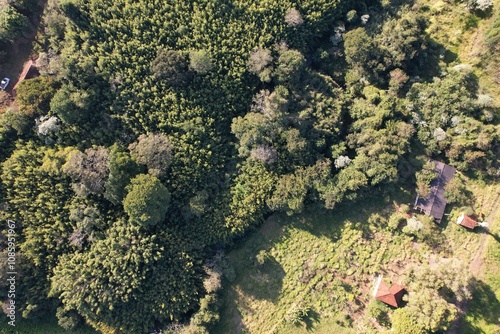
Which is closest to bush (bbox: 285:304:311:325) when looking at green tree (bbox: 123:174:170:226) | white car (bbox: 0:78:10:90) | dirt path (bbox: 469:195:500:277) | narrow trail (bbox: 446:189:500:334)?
narrow trail (bbox: 446:189:500:334)

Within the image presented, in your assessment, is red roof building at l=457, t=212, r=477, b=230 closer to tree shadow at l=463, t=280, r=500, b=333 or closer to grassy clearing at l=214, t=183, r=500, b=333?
grassy clearing at l=214, t=183, r=500, b=333

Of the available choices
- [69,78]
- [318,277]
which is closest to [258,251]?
[318,277]

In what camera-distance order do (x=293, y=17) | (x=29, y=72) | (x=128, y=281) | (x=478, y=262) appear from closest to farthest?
(x=128, y=281) → (x=478, y=262) → (x=293, y=17) → (x=29, y=72)

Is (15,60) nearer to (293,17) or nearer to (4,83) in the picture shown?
(4,83)

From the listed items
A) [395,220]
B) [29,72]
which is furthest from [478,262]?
[29,72]

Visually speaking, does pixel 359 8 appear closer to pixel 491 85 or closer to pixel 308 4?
pixel 308 4

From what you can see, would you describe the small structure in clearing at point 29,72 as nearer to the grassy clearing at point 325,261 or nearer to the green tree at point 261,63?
Answer: the green tree at point 261,63

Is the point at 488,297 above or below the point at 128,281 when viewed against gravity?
below
